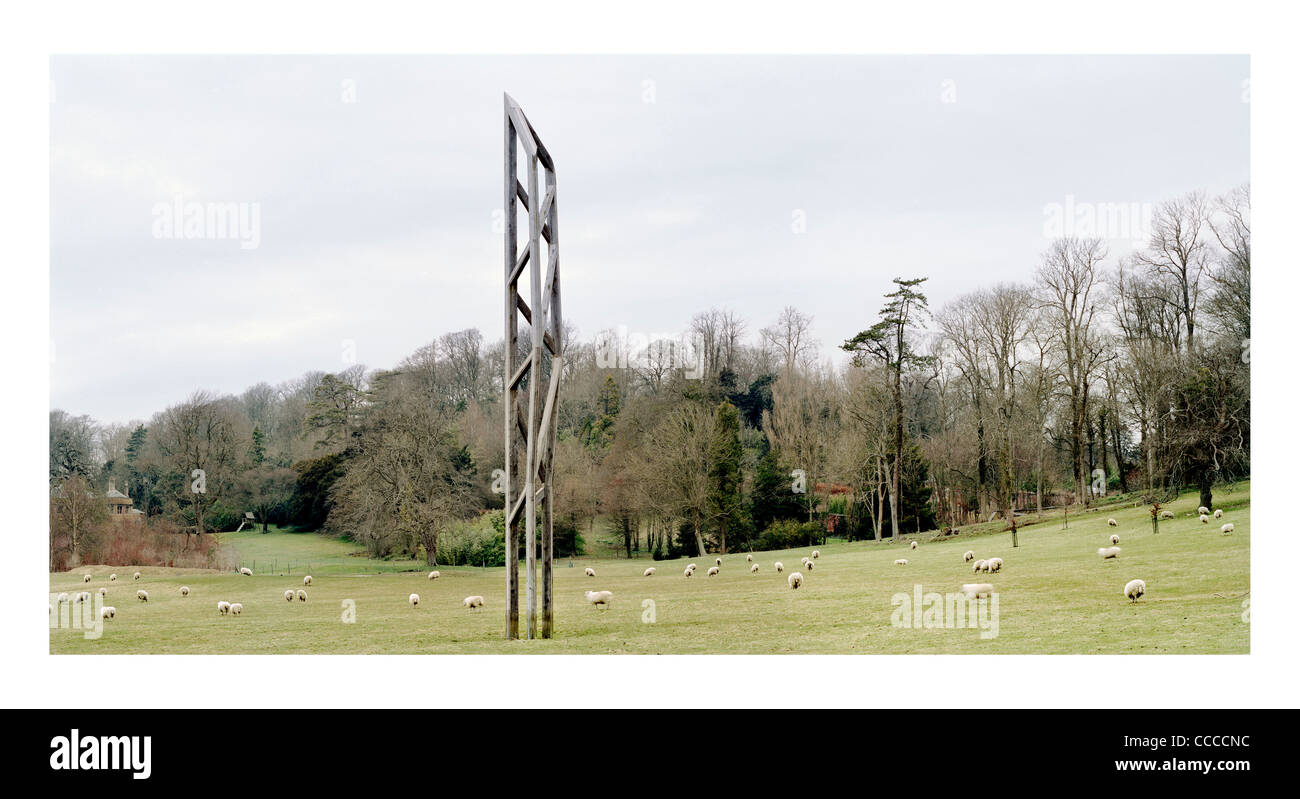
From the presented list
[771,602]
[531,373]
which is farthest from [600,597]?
[531,373]

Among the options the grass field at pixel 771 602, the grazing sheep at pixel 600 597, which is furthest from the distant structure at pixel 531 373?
the grazing sheep at pixel 600 597

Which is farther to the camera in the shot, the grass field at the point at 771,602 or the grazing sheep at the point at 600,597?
the grazing sheep at the point at 600,597

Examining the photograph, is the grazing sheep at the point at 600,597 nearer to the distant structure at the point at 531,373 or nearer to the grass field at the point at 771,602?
the grass field at the point at 771,602

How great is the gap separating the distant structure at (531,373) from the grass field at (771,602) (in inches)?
30.8

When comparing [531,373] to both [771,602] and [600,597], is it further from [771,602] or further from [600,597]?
[771,602]

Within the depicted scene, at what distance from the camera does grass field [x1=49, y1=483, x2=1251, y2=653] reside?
11500mm

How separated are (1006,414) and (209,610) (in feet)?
57.8

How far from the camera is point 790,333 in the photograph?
22.1m

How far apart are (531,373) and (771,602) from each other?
6.40 m

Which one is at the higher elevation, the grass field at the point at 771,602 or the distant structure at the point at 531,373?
the distant structure at the point at 531,373

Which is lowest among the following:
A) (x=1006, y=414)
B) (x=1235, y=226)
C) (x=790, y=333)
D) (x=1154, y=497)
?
(x=1154, y=497)

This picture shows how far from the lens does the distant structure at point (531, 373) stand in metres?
10.4
